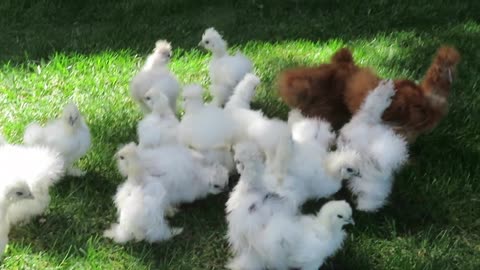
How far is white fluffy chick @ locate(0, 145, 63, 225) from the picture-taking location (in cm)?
254

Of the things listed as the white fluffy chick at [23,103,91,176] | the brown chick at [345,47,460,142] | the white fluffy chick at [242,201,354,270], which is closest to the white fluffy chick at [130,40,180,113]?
the white fluffy chick at [23,103,91,176]

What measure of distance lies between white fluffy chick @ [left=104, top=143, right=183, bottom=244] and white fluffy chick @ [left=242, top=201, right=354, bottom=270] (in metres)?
0.45

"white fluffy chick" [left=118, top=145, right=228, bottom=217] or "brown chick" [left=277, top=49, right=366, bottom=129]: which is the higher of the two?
"brown chick" [left=277, top=49, right=366, bottom=129]

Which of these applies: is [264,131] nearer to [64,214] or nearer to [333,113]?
[333,113]

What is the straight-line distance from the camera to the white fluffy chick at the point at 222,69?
11.6 feet

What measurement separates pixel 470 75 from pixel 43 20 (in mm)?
3191

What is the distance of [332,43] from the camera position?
4.45 metres

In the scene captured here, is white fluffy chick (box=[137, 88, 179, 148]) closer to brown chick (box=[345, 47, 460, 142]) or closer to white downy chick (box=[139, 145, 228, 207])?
white downy chick (box=[139, 145, 228, 207])

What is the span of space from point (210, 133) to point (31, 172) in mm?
782

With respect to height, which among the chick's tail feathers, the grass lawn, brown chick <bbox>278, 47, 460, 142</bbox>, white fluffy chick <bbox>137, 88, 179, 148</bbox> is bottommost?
the grass lawn

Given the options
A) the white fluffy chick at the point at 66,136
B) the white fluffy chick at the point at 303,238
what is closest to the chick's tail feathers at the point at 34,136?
the white fluffy chick at the point at 66,136

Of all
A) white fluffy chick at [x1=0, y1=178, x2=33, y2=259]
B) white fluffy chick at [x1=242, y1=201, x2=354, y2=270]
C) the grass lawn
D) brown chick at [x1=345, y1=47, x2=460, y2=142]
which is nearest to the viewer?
white fluffy chick at [x1=242, y1=201, x2=354, y2=270]

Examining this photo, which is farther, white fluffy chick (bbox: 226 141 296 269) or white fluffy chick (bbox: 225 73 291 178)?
white fluffy chick (bbox: 225 73 291 178)

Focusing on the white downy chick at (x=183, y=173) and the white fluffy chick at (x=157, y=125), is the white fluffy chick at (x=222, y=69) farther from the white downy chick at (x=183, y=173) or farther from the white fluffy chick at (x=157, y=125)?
the white downy chick at (x=183, y=173)
